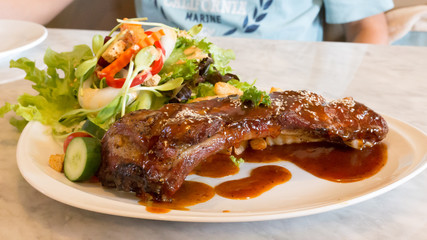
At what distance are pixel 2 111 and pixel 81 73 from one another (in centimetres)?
43

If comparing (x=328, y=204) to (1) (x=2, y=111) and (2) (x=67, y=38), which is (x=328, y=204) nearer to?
(1) (x=2, y=111)

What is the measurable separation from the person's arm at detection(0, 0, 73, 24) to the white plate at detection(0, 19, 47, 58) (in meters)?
0.54

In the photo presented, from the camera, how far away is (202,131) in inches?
62.2

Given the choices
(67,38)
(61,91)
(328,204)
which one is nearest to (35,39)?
(67,38)

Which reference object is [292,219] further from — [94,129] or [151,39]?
[151,39]

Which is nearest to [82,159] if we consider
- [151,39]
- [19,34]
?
[151,39]

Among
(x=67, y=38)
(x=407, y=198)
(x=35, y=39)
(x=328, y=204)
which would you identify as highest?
(x=328, y=204)

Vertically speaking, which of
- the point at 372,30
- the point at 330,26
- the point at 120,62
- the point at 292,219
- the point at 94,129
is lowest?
the point at 330,26

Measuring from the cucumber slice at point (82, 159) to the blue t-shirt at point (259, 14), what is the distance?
2.26 meters

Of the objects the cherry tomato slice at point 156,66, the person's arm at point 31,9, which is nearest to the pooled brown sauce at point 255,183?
the cherry tomato slice at point 156,66

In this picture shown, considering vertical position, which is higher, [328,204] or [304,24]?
[328,204]

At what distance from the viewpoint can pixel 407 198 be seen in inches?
64.6

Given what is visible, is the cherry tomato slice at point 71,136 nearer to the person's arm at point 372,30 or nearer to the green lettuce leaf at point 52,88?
the green lettuce leaf at point 52,88

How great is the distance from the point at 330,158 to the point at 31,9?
10.6 ft
